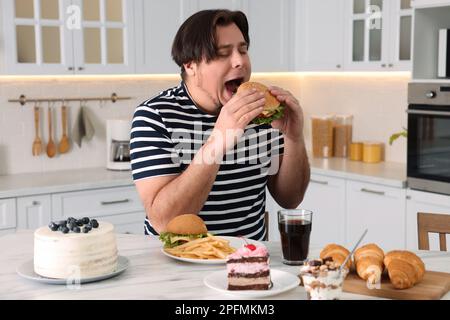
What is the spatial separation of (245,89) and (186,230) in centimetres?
50

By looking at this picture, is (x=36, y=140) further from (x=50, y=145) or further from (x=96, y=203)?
(x=96, y=203)

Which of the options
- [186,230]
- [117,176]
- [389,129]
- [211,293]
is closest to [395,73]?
[389,129]

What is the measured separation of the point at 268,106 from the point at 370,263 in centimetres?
69

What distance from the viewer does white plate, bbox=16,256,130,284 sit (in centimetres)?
159

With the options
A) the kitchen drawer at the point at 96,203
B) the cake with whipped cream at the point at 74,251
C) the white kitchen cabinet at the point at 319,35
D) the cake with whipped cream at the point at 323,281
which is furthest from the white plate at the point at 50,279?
the white kitchen cabinet at the point at 319,35

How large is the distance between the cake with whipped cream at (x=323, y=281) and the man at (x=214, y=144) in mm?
653

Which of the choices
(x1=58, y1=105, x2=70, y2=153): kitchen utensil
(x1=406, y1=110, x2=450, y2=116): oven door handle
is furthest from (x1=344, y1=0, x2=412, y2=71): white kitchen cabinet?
(x1=58, y1=105, x2=70, y2=153): kitchen utensil

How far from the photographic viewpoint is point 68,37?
409 centimetres

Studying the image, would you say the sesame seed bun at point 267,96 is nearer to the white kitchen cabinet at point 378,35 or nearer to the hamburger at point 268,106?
the hamburger at point 268,106

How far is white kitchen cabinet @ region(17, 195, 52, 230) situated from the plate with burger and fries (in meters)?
2.05

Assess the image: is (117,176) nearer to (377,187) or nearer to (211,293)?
(377,187)

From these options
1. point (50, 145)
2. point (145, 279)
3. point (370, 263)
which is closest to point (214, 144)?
point (145, 279)

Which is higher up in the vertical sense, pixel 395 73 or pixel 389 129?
pixel 395 73

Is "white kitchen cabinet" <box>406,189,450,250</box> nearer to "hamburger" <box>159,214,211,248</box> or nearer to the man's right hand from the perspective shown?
the man's right hand
